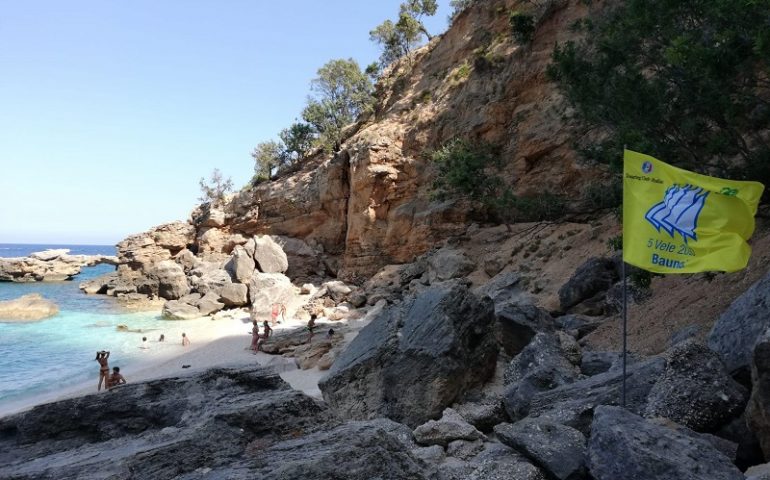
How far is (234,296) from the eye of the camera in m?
33.9

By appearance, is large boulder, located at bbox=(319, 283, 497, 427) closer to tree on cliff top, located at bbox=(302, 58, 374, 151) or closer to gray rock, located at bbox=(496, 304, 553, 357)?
gray rock, located at bbox=(496, 304, 553, 357)

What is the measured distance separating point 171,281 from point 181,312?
843cm

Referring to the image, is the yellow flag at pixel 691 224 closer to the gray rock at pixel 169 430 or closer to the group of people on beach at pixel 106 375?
the gray rock at pixel 169 430

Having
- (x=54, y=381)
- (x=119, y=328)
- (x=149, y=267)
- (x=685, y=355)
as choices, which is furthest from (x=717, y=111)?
(x=149, y=267)

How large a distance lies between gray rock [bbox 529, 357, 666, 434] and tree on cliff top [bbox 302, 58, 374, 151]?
136 feet

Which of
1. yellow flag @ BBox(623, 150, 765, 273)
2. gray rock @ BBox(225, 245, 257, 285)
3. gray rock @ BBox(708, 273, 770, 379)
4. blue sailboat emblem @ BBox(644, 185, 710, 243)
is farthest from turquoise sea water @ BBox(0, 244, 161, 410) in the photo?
gray rock @ BBox(708, 273, 770, 379)

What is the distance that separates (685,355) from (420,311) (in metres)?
4.73

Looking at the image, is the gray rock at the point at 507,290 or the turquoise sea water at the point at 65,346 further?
the turquoise sea water at the point at 65,346

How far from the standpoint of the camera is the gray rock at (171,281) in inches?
1565

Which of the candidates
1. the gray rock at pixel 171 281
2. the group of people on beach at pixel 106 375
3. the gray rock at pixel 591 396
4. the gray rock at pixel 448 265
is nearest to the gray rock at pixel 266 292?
the gray rock at pixel 171 281

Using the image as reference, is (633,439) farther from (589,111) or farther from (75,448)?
(589,111)

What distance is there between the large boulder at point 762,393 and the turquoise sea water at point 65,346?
22.1 metres

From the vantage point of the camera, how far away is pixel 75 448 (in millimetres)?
4020

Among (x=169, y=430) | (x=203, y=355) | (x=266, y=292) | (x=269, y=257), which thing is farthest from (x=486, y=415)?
(x=269, y=257)
